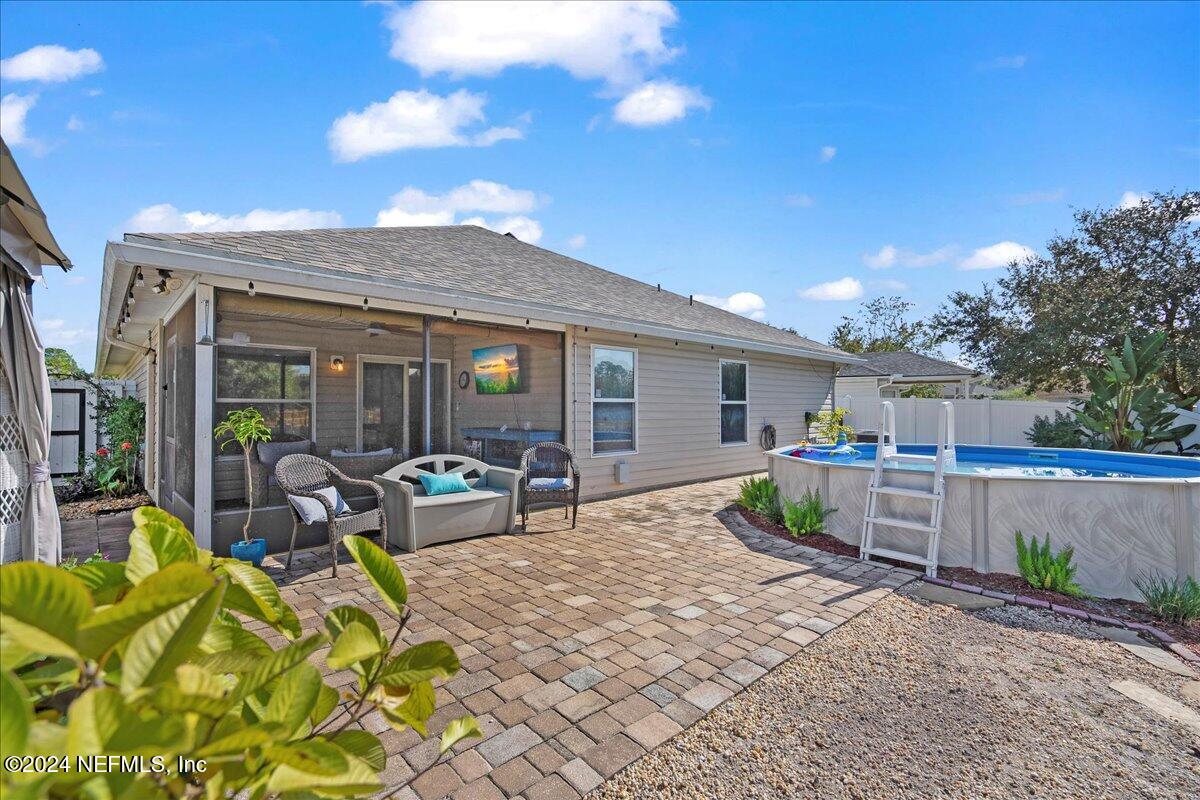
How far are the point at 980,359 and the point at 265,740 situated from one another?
2365cm

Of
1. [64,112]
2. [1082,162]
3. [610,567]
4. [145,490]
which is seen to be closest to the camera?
[610,567]

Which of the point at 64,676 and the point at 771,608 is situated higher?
the point at 64,676

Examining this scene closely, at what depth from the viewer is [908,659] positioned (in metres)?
3.27

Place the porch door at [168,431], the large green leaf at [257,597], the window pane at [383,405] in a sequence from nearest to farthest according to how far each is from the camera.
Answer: the large green leaf at [257,597] → the porch door at [168,431] → the window pane at [383,405]

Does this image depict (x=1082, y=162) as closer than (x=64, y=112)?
No

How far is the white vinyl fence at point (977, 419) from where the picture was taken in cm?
1392

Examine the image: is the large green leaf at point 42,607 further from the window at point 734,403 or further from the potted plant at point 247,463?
the window at point 734,403

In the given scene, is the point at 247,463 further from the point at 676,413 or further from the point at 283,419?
the point at 676,413

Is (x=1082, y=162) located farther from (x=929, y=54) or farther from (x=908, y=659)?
(x=908, y=659)

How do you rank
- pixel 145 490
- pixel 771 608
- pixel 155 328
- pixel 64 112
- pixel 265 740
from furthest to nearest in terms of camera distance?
pixel 145 490 → pixel 155 328 → pixel 64 112 → pixel 771 608 → pixel 265 740

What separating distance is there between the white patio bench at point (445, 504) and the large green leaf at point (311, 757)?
500 centimetres

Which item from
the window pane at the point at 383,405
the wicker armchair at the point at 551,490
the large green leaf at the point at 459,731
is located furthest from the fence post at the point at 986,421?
the large green leaf at the point at 459,731

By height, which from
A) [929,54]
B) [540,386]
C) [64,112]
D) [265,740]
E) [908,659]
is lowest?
[908,659]

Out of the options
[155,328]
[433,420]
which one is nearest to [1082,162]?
[433,420]
